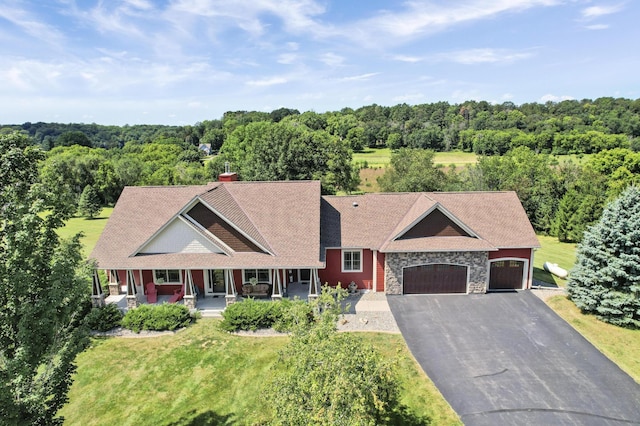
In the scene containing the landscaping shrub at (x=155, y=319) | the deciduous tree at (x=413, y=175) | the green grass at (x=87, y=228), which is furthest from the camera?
the deciduous tree at (x=413, y=175)

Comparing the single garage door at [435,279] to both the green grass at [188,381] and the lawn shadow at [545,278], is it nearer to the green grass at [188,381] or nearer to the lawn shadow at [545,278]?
the green grass at [188,381]

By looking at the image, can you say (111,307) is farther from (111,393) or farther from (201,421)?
(201,421)

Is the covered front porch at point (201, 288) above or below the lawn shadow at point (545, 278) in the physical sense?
above

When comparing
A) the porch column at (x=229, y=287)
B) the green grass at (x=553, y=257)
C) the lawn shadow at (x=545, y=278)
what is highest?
the porch column at (x=229, y=287)

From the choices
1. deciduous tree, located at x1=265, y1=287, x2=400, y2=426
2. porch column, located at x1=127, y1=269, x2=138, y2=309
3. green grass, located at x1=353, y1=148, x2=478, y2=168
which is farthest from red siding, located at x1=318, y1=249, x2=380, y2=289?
green grass, located at x1=353, y1=148, x2=478, y2=168

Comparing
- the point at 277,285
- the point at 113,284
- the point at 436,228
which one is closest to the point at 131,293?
the point at 113,284

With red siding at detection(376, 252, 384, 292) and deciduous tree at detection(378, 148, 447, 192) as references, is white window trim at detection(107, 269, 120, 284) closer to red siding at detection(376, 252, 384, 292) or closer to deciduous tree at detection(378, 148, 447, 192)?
red siding at detection(376, 252, 384, 292)

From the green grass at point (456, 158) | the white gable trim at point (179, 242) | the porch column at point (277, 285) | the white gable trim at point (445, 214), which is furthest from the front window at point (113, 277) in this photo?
the green grass at point (456, 158)
